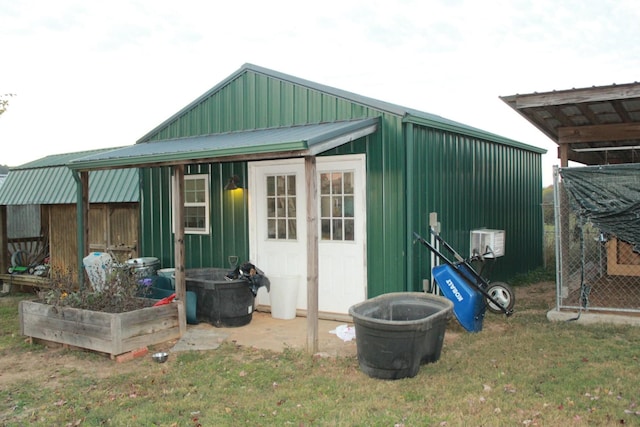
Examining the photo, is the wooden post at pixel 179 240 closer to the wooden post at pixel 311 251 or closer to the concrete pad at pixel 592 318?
the wooden post at pixel 311 251

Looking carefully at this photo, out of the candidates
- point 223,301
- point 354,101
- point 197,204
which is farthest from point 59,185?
point 354,101

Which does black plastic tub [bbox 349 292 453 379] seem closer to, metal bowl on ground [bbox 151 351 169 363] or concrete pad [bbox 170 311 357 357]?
concrete pad [bbox 170 311 357 357]

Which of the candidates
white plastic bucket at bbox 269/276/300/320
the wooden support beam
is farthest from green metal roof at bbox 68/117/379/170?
the wooden support beam

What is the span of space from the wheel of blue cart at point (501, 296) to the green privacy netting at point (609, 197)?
133 cm

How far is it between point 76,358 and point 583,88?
6372mm

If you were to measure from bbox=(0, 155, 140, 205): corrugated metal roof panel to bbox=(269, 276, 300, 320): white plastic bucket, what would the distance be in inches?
131

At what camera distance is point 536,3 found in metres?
8.23

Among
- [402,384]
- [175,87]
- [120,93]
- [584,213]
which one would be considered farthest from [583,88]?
[120,93]

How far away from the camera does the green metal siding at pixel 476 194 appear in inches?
261

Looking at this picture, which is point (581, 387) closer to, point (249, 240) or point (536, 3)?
point (249, 240)

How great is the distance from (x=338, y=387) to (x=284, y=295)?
2.73m

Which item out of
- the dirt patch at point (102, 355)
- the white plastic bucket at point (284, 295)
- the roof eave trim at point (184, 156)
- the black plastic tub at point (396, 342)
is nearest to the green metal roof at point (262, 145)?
the roof eave trim at point (184, 156)

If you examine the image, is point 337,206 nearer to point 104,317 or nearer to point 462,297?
point 462,297

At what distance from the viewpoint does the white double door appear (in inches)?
261
